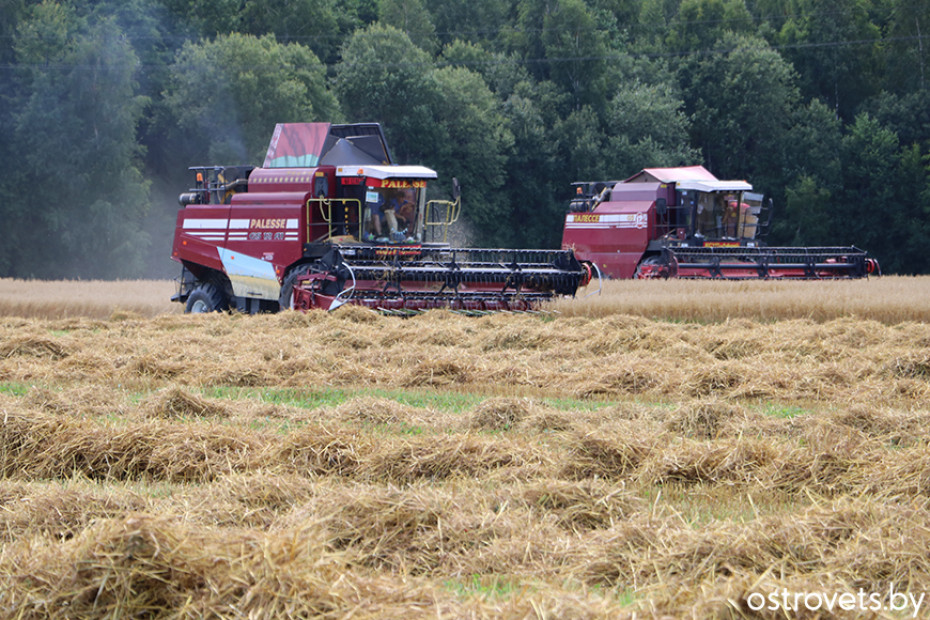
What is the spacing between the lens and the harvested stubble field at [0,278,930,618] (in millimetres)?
3502

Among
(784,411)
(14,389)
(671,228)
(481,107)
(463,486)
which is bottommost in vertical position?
(14,389)

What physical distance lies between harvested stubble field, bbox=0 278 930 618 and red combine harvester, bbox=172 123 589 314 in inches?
215

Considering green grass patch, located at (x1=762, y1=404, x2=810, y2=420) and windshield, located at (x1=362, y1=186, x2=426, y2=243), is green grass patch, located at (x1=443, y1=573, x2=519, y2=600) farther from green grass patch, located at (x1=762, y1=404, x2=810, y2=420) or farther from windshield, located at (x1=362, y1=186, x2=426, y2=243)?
windshield, located at (x1=362, y1=186, x2=426, y2=243)

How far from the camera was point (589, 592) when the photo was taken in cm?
381

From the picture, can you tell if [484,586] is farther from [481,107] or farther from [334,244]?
[481,107]

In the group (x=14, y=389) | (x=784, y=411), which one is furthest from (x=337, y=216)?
(x=784, y=411)

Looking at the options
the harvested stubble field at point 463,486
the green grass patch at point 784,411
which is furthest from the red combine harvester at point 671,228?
the green grass patch at point 784,411

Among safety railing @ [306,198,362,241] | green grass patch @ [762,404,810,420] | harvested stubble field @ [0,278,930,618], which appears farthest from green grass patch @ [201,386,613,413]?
safety railing @ [306,198,362,241]

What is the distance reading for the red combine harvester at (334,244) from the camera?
16.2 metres

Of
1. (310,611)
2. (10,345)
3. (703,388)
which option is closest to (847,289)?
(703,388)

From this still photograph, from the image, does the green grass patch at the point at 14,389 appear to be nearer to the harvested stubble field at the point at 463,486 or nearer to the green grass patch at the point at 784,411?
the harvested stubble field at the point at 463,486

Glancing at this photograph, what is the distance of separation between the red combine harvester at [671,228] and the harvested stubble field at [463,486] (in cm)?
1339

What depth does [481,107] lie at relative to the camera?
45250 mm

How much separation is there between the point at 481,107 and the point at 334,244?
30097 mm
